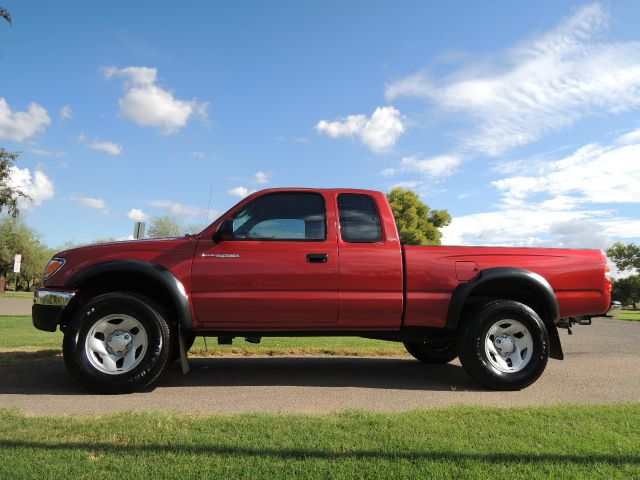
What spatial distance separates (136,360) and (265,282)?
143cm

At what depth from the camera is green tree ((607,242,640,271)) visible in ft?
181

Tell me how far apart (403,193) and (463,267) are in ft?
138

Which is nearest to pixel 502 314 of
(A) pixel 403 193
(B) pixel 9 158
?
(B) pixel 9 158

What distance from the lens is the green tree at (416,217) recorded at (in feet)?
145

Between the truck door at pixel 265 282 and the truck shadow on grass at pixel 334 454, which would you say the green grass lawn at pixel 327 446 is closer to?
the truck shadow on grass at pixel 334 454

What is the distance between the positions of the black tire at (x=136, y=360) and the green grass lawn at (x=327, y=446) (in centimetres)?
93

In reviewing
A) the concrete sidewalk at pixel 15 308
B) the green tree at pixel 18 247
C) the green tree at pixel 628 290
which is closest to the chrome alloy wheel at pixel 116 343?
the concrete sidewalk at pixel 15 308

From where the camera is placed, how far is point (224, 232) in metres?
5.13

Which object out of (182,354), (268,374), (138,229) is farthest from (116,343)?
(138,229)

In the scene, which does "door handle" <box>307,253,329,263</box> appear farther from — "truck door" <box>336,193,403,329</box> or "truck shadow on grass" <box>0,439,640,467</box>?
"truck shadow on grass" <box>0,439,640,467</box>

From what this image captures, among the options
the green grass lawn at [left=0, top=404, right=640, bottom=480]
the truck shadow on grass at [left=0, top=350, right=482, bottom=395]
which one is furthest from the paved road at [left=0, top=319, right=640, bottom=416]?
the green grass lawn at [left=0, top=404, right=640, bottom=480]

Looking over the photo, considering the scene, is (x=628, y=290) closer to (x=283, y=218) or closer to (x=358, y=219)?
(x=358, y=219)

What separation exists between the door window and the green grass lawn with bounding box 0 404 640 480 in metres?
1.99

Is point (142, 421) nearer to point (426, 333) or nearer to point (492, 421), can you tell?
point (492, 421)
